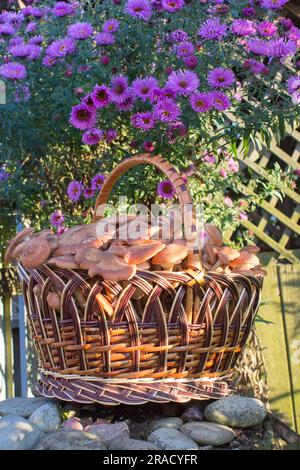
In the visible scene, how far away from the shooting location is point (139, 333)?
147cm

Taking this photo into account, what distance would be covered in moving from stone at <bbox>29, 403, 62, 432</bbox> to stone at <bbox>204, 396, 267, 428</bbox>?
1.09ft

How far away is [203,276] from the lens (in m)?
1.51

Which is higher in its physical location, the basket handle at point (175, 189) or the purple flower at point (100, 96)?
the purple flower at point (100, 96)

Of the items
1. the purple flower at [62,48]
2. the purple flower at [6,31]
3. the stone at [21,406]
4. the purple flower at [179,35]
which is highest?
the purple flower at [6,31]

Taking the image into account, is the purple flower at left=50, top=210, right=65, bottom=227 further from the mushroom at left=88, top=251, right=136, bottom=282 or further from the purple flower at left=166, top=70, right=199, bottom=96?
the mushroom at left=88, top=251, right=136, bottom=282

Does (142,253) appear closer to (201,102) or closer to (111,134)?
(201,102)

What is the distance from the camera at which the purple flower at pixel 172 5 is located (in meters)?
2.01

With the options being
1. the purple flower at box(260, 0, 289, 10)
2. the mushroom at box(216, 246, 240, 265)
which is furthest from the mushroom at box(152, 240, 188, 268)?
the purple flower at box(260, 0, 289, 10)

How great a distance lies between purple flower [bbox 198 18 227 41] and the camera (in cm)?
198

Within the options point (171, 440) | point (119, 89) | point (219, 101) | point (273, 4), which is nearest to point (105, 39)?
point (119, 89)

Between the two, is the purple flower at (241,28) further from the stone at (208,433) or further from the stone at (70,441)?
the stone at (70,441)

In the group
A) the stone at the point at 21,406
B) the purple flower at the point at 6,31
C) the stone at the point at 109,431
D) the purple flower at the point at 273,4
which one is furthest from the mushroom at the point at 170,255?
the purple flower at the point at 6,31

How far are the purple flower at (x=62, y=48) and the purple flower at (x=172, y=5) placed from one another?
0.95 feet
